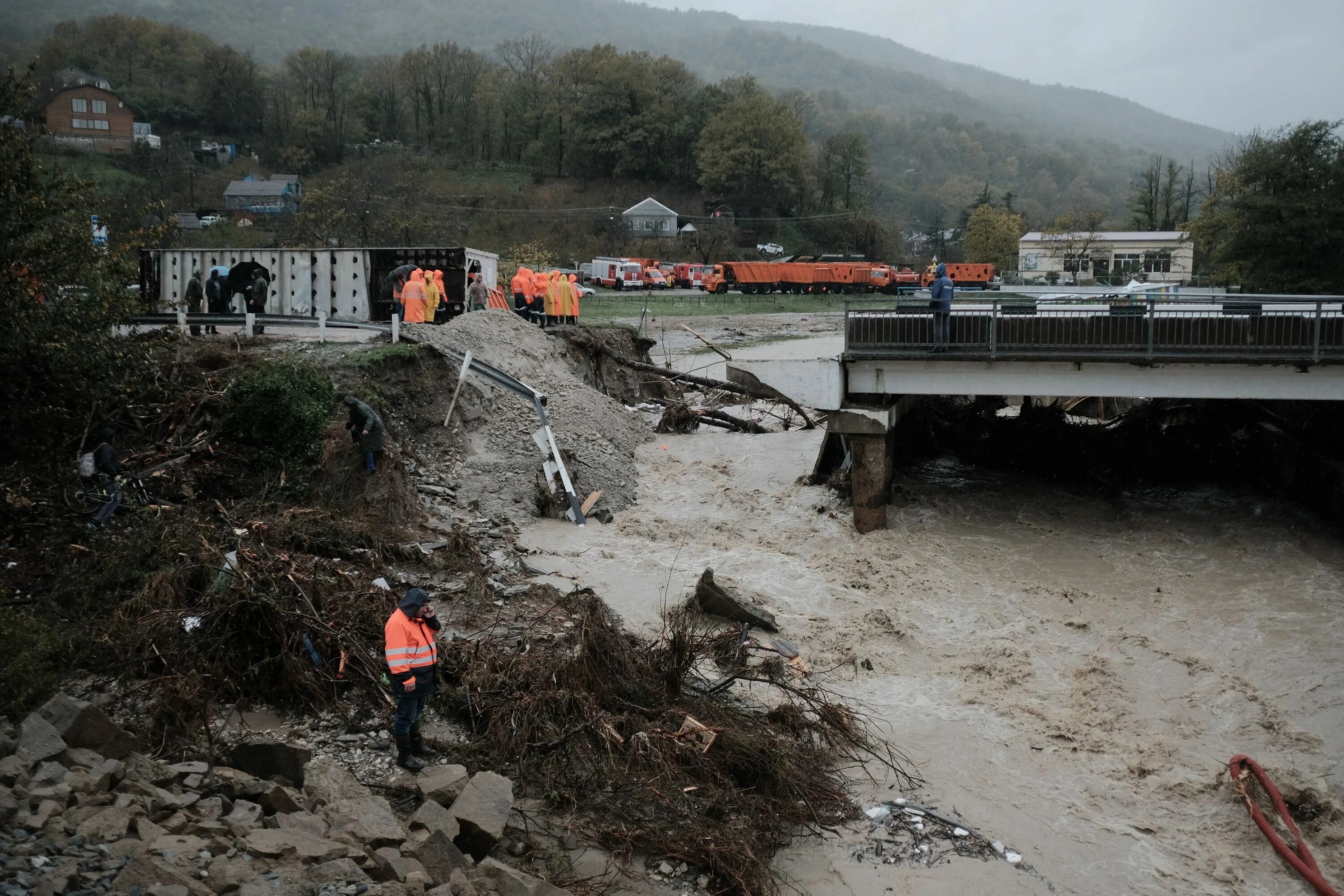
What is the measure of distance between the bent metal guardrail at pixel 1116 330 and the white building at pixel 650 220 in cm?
6039

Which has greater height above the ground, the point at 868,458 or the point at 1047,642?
the point at 868,458

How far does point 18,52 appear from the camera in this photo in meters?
17.6

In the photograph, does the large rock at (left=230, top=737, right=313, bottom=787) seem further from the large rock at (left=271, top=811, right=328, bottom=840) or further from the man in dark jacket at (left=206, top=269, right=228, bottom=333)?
the man in dark jacket at (left=206, top=269, right=228, bottom=333)

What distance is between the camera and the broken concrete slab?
13062 mm

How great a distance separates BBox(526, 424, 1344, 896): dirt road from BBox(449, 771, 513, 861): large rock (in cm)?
229

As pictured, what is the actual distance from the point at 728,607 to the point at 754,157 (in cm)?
7096

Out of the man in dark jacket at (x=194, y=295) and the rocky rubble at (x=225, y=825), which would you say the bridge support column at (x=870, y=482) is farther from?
the man in dark jacket at (x=194, y=295)

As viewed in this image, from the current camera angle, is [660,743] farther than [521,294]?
No

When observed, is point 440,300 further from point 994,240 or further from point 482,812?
point 994,240

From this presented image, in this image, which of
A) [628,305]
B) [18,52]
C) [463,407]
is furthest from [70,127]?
[463,407]

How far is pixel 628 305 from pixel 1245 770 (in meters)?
38.3

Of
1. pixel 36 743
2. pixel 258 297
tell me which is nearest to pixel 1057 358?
pixel 36 743

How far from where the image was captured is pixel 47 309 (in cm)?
1400

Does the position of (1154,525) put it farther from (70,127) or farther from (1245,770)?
(70,127)
